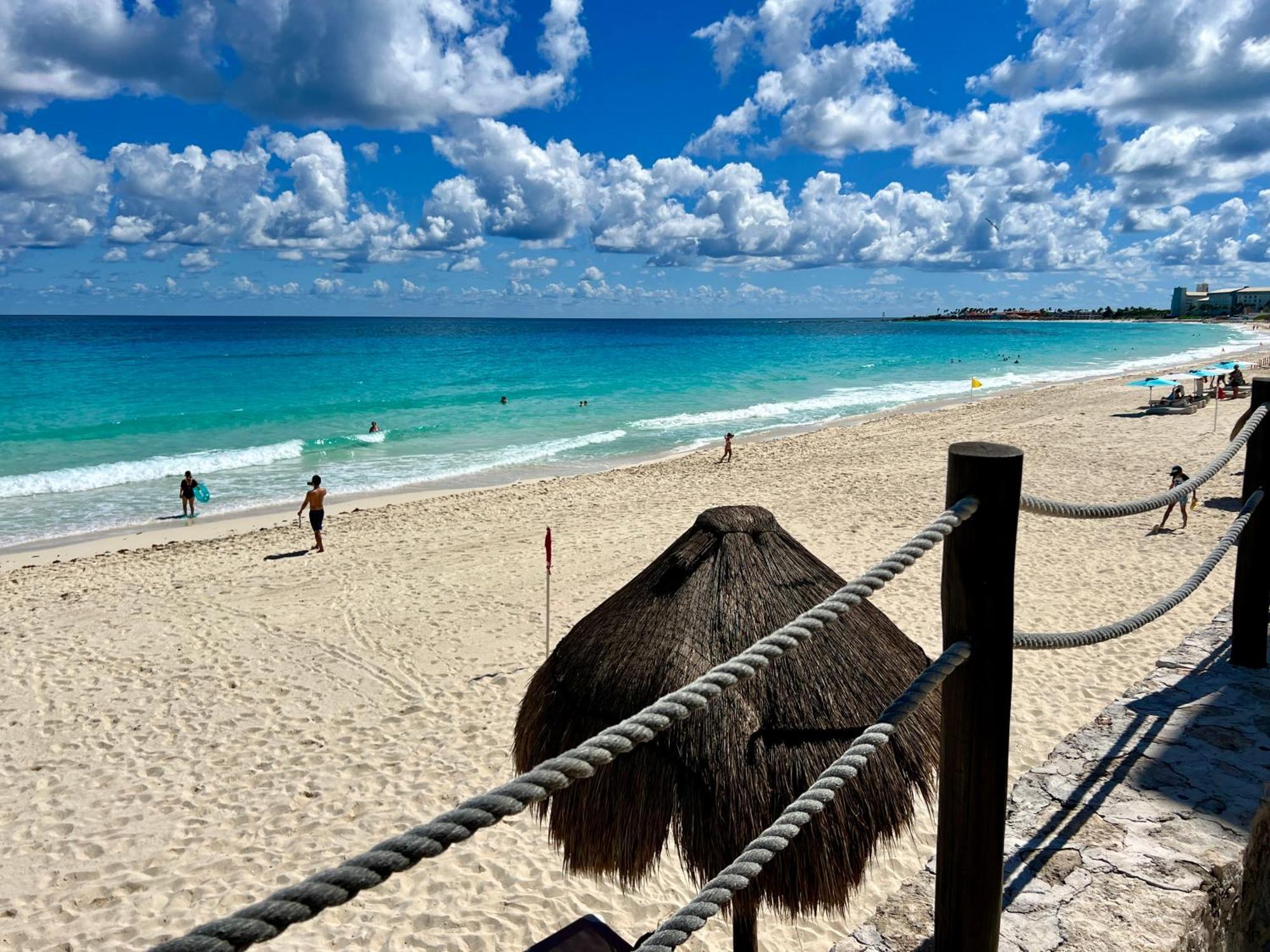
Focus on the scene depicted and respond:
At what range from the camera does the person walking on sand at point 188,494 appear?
1659 centimetres

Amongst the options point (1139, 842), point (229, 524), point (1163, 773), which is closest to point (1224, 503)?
point (1163, 773)

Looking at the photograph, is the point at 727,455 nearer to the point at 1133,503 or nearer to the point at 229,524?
the point at 229,524

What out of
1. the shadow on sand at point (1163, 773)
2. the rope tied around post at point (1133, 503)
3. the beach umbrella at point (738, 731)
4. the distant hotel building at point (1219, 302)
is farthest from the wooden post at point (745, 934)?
the distant hotel building at point (1219, 302)

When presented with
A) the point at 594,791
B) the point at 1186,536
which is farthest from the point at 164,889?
the point at 1186,536

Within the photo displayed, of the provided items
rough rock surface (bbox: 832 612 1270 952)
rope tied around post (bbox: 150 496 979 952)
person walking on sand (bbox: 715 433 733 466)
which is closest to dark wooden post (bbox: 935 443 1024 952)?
rope tied around post (bbox: 150 496 979 952)

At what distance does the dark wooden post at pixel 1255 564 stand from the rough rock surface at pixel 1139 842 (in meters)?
0.24

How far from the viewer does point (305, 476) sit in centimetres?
2153

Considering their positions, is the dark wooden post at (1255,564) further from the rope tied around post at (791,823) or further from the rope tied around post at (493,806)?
the rope tied around post at (493,806)

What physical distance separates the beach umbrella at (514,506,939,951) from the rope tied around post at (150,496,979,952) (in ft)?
5.38

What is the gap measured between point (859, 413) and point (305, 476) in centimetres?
2192

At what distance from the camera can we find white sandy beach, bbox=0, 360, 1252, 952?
17.2 feet

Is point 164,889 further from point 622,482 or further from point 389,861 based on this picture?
point 622,482

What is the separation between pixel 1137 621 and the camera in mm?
2689

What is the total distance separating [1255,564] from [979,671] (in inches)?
111
